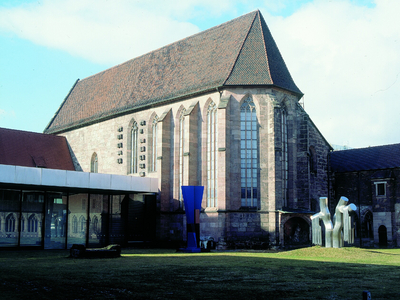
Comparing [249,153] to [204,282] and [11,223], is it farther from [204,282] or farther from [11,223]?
[204,282]

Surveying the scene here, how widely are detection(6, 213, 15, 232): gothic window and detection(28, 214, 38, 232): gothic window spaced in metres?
0.97

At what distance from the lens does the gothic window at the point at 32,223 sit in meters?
29.5

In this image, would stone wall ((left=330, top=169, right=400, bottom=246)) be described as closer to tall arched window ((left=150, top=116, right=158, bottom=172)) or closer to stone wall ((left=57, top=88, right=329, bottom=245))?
stone wall ((left=57, top=88, right=329, bottom=245))

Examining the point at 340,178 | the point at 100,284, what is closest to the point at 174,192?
the point at 340,178

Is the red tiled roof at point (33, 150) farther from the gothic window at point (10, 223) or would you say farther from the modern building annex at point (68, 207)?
the gothic window at point (10, 223)

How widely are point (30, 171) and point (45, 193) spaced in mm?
3123

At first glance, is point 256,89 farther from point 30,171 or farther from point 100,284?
point 100,284

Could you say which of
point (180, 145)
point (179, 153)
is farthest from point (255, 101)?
point (179, 153)

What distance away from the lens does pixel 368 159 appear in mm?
42375

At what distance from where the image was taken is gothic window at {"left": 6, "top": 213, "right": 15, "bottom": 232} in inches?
1128

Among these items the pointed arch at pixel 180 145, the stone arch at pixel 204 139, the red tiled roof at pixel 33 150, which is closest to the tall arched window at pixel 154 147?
the pointed arch at pixel 180 145

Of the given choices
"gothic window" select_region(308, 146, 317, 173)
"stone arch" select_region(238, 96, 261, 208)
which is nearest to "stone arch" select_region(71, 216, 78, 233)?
"stone arch" select_region(238, 96, 261, 208)

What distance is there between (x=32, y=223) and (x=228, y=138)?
13885mm

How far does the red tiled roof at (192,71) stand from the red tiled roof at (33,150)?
263 cm
